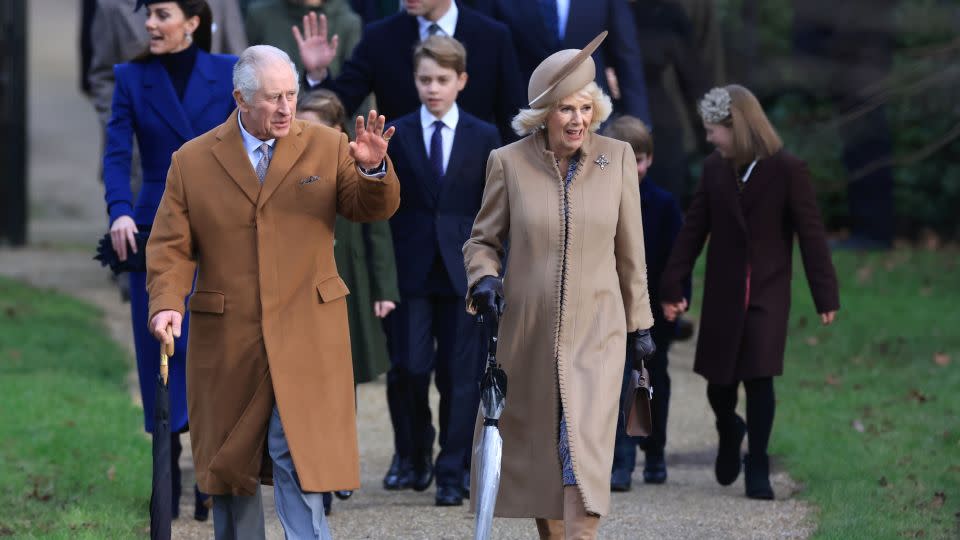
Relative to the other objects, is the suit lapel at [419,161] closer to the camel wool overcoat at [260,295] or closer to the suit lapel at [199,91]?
the suit lapel at [199,91]

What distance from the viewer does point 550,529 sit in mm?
6184

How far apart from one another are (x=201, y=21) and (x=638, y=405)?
7.61 ft

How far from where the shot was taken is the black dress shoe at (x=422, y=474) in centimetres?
795

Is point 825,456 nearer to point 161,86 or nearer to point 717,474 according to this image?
point 717,474

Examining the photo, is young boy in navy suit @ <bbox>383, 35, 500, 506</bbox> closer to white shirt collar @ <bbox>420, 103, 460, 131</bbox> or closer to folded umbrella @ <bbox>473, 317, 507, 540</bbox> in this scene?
white shirt collar @ <bbox>420, 103, 460, 131</bbox>

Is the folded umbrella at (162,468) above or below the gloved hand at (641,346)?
below

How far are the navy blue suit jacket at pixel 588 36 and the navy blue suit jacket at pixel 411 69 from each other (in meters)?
0.58

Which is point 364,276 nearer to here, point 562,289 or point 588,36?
point 562,289

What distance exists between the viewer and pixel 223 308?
575cm

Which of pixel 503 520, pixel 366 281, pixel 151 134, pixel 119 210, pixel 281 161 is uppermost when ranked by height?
pixel 151 134

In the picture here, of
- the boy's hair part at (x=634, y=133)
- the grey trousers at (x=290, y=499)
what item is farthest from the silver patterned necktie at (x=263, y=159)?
the boy's hair part at (x=634, y=133)

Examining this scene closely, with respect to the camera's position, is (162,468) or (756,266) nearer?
(162,468)

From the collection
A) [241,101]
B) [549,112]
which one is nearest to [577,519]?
[549,112]

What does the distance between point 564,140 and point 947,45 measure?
14.6ft
